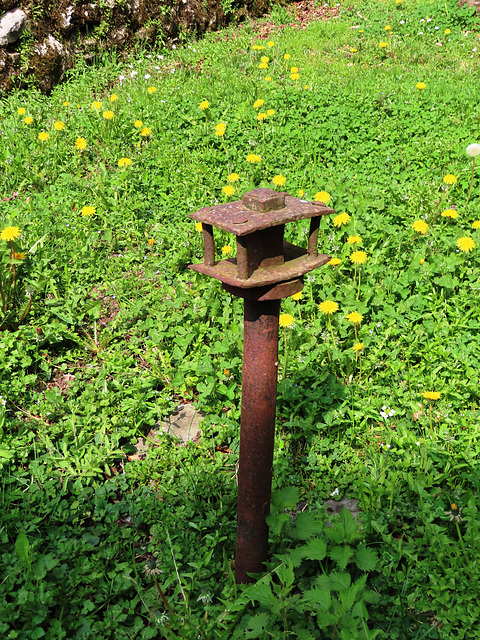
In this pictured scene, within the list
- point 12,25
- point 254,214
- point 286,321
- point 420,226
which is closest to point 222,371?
point 286,321

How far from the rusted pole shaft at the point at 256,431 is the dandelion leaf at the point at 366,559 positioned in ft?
1.24

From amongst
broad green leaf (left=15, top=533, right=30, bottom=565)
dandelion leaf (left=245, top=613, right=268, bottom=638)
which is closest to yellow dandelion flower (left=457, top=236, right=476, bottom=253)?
dandelion leaf (left=245, top=613, right=268, bottom=638)

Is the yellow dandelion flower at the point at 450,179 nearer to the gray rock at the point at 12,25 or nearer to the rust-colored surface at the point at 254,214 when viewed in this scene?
the rust-colored surface at the point at 254,214

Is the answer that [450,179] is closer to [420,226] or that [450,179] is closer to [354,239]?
[420,226]

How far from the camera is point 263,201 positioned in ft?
5.92

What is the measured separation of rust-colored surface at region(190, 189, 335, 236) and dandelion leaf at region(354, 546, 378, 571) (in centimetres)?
136

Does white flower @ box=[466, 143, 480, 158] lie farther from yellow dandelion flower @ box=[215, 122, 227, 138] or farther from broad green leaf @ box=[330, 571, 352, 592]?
broad green leaf @ box=[330, 571, 352, 592]

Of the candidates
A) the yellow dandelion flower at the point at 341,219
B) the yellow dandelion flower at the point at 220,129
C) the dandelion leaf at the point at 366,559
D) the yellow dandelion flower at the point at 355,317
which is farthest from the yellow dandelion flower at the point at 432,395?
the yellow dandelion flower at the point at 220,129

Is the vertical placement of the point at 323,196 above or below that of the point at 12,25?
below

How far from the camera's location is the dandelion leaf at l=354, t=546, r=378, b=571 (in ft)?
7.15

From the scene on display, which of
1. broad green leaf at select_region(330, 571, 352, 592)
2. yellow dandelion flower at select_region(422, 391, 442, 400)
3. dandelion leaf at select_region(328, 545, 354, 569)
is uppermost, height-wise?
broad green leaf at select_region(330, 571, 352, 592)

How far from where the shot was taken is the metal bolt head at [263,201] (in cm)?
182

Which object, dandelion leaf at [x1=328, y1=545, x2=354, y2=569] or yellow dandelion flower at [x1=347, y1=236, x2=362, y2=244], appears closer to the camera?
dandelion leaf at [x1=328, y1=545, x2=354, y2=569]

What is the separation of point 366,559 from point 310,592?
0.33 m
